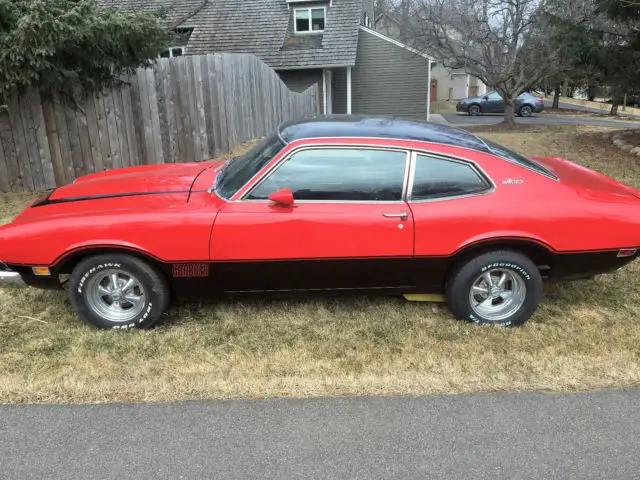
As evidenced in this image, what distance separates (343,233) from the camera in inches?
148

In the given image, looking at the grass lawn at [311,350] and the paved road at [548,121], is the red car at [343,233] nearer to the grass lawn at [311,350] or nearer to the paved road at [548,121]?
the grass lawn at [311,350]

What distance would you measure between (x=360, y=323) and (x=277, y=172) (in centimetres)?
132

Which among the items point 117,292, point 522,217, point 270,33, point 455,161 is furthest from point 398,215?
point 270,33

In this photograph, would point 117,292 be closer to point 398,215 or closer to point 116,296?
point 116,296

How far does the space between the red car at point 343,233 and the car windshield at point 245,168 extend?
0.09 feet

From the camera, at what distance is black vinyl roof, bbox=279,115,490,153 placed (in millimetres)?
4004

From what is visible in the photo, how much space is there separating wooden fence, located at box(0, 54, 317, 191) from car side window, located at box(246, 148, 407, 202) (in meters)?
4.95

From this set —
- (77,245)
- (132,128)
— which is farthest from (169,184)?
(132,128)

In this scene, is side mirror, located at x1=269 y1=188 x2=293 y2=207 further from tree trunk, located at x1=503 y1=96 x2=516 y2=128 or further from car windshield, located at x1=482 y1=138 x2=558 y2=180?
tree trunk, located at x1=503 y1=96 x2=516 y2=128

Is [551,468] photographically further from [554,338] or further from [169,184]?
[169,184]

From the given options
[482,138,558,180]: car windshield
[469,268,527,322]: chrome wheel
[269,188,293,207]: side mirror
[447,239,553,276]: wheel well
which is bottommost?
[469,268,527,322]: chrome wheel

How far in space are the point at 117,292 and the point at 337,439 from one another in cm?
201

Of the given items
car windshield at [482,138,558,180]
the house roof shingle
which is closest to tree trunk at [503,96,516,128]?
the house roof shingle

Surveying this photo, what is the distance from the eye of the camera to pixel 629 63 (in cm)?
1209
